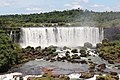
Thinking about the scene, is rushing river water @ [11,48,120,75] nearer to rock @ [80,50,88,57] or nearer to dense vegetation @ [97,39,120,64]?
dense vegetation @ [97,39,120,64]

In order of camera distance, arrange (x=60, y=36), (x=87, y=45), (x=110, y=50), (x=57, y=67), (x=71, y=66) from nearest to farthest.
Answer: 1. (x=57, y=67)
2. (x=71, y=66)
3. (x=110, y=50)
4. (x=87, y=45)
5. (x=60, y=36)

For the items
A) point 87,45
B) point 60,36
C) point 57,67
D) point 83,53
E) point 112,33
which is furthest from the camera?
point 112,33

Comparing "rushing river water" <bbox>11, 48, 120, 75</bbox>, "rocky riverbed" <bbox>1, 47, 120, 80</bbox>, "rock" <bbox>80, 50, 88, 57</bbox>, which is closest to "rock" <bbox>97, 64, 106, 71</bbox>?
"rocky riverbed" <bbox>1, 47, 120, 80</bbox>

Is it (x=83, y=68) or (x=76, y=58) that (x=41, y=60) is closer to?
(x=76, y=58)

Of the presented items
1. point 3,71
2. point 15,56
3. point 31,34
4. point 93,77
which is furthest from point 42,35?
point 93,77

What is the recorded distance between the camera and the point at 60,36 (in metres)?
81.6

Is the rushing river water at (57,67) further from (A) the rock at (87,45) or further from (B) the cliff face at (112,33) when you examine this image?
(B) the cliff face at (112,33)

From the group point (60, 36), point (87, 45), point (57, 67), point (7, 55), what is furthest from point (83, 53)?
point (7, 55)

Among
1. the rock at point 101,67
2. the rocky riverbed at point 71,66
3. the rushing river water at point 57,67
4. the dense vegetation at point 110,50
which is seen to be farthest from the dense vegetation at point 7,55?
the dense vegetation at point 110,50

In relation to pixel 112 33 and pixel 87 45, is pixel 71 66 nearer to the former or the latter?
pixel 87 45

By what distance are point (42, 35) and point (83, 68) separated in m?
27.7

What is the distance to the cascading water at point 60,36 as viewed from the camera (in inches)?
3118

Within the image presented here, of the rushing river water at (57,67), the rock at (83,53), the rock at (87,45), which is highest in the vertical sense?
the rock at (87,45)

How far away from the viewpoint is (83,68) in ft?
178
